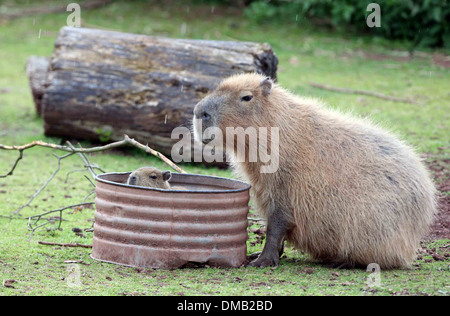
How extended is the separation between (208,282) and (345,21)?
33.9 ft

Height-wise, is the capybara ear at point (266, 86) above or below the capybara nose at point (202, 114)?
above

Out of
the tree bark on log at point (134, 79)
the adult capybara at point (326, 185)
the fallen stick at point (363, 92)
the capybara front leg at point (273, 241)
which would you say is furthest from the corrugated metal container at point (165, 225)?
the fallen stick at point (363, 92)

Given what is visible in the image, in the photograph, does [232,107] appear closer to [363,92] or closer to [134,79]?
[134,79]

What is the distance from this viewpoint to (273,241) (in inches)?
171

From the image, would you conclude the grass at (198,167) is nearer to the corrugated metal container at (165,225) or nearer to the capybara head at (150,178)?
the corrugated metal container at (165,225)

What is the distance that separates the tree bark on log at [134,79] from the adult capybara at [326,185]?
7.62ft

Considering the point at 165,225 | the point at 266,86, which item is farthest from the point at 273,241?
the point at 266,86

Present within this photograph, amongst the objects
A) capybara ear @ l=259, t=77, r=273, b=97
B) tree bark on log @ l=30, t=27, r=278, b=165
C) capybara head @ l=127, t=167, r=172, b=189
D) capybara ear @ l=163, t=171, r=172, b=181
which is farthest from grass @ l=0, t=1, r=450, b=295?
capybara ear @ l=259, t=77, r=273, b=97

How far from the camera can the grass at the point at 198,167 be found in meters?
3.71

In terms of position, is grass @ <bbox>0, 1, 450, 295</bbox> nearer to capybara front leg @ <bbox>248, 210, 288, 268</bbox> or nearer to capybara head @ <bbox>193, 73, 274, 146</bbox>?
capybara front leg @ <bbox>248, 210, 288, 268</bbox>

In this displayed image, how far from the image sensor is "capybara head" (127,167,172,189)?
4.68 metres

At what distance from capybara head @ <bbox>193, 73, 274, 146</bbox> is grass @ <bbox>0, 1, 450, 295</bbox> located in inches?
36.5

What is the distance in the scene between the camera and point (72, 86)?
7.24m

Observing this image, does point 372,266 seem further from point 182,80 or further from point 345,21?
point 345,21
